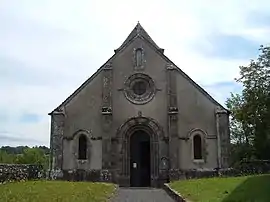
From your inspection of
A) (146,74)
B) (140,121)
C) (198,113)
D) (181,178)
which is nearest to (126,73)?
(146,74)

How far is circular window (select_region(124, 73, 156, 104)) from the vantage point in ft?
108

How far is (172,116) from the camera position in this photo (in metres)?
31.9

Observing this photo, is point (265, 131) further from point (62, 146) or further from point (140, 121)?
point (62, 146)

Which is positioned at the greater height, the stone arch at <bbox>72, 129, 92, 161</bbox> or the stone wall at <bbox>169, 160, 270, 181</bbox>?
the stone arch at <bbox>72, 129, 92, 161</bbox>

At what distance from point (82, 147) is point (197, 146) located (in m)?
8.13

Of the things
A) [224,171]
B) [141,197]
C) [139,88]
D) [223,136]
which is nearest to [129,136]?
[139,88]

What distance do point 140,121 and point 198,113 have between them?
13.6ft

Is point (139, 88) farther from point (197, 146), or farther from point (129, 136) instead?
point (197, 146)

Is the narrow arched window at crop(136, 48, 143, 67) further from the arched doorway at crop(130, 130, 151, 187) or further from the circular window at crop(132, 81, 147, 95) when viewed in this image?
the arched doorway at crop(130, 130, 151, 187)

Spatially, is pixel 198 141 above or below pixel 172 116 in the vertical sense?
below

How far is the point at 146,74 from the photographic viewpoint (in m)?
33.3

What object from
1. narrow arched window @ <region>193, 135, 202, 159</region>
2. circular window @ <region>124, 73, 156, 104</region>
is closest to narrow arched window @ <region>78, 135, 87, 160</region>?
circular window @ <region>124, 73, 156, 104</region>

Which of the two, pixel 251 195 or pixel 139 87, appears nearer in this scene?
pixel 251 195

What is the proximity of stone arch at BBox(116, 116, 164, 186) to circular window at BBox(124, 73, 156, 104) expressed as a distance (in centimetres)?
142
